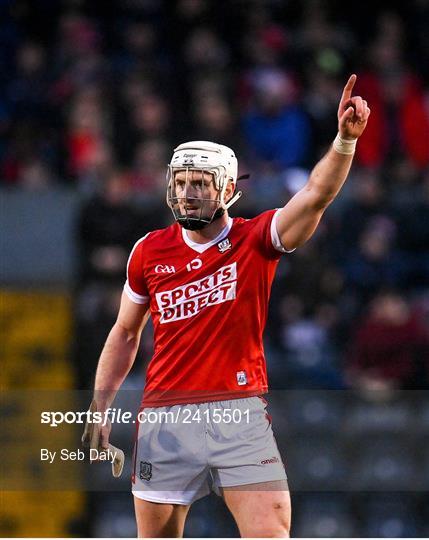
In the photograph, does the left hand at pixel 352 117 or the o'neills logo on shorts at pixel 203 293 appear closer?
the left hand at pixel 352 117

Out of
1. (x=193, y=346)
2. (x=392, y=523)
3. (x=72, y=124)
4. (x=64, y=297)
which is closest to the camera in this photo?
(x=193, y=346)

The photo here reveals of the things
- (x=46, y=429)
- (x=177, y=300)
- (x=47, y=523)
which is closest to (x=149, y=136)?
(x=46, y=429)

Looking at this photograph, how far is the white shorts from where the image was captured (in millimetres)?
5270

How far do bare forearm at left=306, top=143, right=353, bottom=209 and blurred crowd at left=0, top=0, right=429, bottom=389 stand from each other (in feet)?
14.4

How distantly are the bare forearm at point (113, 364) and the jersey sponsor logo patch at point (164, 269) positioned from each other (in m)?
0.35

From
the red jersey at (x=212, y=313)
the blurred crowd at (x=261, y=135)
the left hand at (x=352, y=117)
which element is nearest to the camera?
the left hand at (x=352, y=117)

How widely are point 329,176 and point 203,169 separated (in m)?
0.65

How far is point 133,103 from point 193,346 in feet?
19.1

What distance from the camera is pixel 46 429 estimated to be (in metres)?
9.72

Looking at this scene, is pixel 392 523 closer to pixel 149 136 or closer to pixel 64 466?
pixel 64 466

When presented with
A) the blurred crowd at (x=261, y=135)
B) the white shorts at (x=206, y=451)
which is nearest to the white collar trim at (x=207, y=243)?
the white shorts at (x=206, y=451)

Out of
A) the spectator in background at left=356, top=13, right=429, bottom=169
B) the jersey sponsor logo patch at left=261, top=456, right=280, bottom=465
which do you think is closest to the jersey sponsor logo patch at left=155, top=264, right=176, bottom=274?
the jersey sponsor logo patch at left=261, top=456, right=280, bottom=465

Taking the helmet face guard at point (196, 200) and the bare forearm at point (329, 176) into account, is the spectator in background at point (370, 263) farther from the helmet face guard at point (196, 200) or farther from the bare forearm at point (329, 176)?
the bare forearm at point (329, 176)

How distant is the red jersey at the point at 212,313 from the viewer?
17.6 ft
